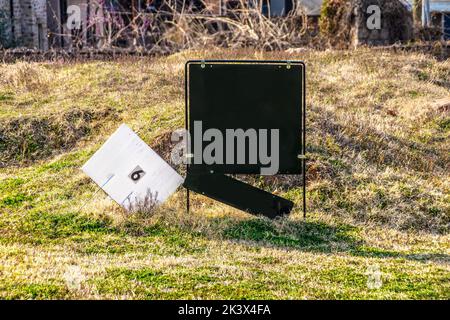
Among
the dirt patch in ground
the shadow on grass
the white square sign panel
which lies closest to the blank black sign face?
the white square sign panel

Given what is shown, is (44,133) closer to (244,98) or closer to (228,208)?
(228,208)

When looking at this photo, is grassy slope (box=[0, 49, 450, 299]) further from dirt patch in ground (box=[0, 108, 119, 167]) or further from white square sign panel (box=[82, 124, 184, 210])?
white square sign panel (box=[82, 124, 184, 210])

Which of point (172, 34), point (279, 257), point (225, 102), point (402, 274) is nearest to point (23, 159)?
point (225, 102)

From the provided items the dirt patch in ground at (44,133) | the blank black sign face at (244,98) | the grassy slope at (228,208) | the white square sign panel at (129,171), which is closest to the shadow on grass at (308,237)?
the grassy slope at (228,208)

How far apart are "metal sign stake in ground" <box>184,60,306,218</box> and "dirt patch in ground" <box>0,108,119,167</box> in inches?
155

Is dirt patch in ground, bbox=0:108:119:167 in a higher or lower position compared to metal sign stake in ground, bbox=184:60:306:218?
lower

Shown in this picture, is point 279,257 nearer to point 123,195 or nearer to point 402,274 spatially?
point 402,274

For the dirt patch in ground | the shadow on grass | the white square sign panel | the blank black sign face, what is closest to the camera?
the shadow on grass

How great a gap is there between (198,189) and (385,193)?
97.7 inches

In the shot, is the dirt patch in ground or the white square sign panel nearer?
the white square sign panel

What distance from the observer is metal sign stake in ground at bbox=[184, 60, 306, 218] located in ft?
29.8

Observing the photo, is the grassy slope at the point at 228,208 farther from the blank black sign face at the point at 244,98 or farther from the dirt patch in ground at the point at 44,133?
the blank black sign face at the point at 244,98

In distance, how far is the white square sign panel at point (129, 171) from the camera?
30.4 ft

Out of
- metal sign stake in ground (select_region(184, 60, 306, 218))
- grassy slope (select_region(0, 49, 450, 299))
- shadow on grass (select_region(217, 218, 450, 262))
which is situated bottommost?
shadow on grass (select_region(217, 218, 450, 262))
